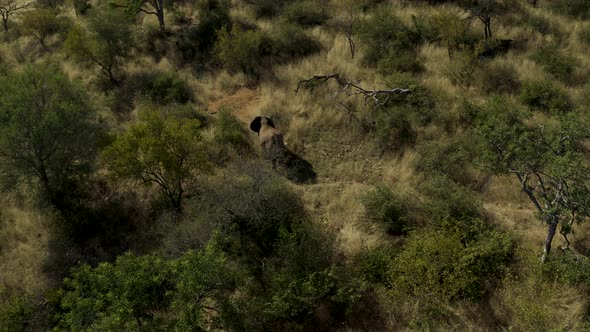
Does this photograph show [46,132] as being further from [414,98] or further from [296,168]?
[414,98]

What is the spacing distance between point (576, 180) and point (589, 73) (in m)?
10.4

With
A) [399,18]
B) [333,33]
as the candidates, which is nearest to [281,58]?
[333,33]

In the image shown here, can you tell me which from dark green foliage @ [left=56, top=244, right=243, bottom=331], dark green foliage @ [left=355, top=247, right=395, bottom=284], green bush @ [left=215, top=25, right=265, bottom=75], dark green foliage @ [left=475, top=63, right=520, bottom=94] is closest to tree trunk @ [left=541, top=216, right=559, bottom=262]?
dark green foliage @ [left=355, top=247, right=395, bottom=284]

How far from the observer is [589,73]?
1833cm

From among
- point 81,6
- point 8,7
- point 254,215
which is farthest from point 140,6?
point 254,215

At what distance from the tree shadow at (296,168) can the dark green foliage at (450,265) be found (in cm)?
513

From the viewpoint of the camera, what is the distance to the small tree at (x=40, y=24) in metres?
25.7

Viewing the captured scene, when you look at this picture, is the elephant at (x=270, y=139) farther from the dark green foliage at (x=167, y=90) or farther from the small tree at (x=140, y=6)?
the small tree at (x=140, y=6)

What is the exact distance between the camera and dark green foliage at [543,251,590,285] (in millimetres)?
10695

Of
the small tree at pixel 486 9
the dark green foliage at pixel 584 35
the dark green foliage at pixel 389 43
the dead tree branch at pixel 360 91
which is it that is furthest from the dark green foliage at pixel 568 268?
the dark green foliage at pixel 584 35

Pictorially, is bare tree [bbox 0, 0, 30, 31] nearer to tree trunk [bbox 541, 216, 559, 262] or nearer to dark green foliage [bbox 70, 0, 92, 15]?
dark green foliage [bbox 70, 0, 92, 15]

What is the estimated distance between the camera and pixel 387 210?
529 inches

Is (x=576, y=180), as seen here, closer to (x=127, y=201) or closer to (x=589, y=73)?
(x=589, y=73)

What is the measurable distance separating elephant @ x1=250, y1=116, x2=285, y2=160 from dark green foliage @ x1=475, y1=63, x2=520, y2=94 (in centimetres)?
940
